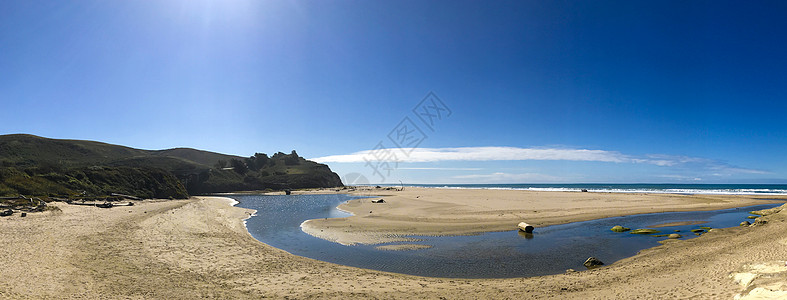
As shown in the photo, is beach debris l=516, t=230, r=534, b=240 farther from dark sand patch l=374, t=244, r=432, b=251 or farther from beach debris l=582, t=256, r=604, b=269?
dark sand patch l=374, t=244, r=432, b=251

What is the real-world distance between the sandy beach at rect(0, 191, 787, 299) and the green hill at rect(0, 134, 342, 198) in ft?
91.6

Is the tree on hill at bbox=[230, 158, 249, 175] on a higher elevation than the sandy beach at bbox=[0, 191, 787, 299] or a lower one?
higher

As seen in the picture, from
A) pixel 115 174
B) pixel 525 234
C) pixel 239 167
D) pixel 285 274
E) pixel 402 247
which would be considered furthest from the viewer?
pixel 239 167

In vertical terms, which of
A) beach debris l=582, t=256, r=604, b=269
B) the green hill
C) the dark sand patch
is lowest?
the dark sand patch

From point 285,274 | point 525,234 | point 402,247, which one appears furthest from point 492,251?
point 285,274

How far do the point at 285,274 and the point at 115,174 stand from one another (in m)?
61.6

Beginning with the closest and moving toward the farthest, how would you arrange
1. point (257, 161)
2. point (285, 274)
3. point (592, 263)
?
point (285, 274) → point (592, 263) → point (257, 161)

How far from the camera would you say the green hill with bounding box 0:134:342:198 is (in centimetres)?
4070

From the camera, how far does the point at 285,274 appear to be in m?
15.0

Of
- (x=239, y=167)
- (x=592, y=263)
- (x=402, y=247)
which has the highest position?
(x=239, y=167)

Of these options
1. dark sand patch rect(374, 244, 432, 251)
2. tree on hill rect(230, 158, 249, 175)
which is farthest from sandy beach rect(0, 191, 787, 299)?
tree on hill rect(230, 158, 249, 175)

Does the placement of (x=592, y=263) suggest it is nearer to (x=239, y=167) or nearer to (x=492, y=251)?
(x=492, y=251)

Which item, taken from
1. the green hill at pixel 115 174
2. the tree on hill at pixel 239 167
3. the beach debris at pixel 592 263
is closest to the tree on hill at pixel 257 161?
the green hill at pixel 115 174

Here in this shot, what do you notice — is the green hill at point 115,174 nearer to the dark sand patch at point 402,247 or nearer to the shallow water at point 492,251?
the shallow water at point 492,251
